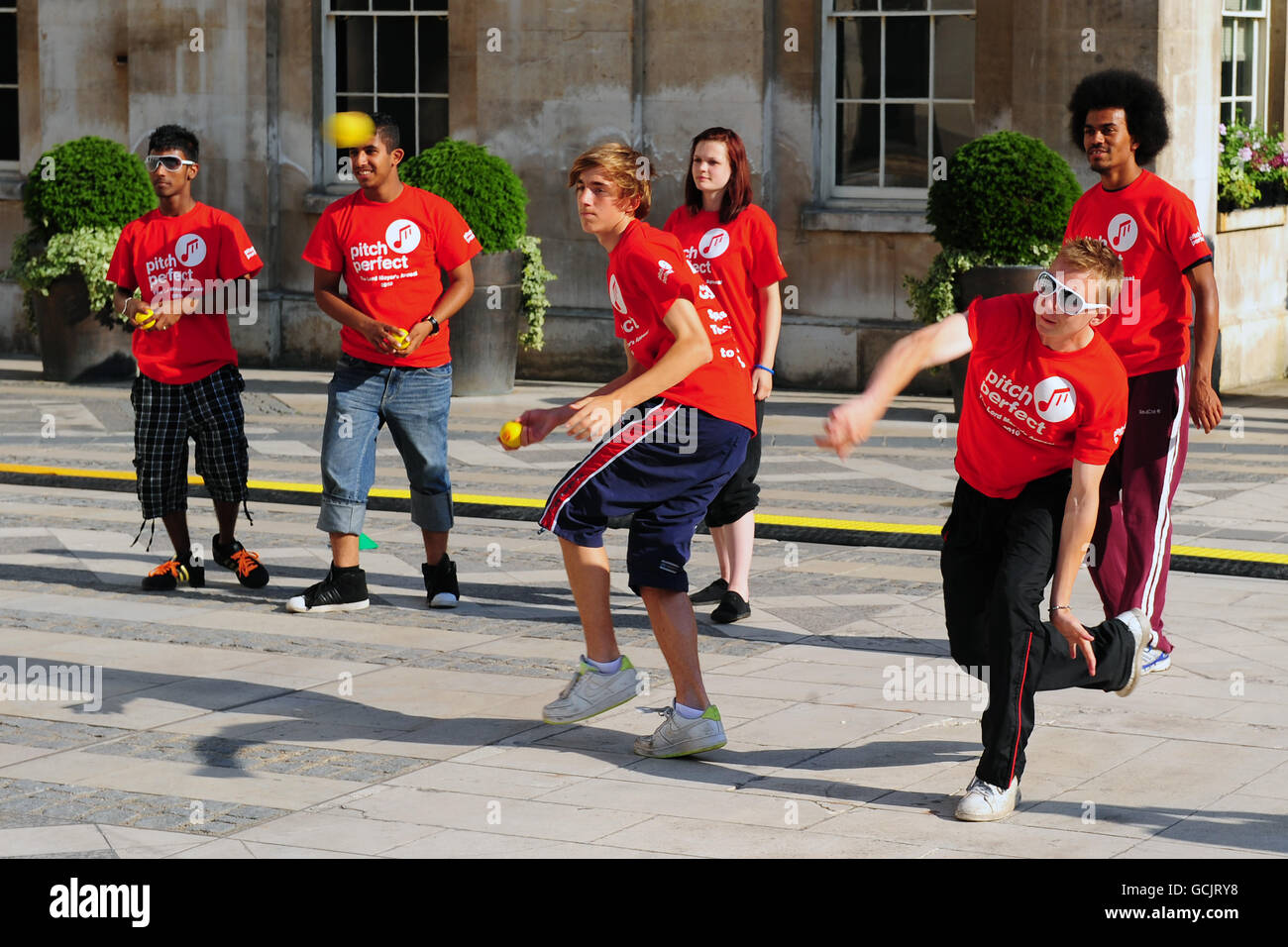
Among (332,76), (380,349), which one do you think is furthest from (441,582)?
(332,76)

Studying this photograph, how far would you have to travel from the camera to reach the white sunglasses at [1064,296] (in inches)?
211

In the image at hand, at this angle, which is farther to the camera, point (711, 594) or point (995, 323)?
point (711, 594)

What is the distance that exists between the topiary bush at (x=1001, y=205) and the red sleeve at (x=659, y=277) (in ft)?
24.6

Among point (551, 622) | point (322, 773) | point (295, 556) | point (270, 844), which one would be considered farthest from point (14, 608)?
point (270, 844)

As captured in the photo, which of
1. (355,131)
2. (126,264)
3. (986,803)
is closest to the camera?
(986,803)

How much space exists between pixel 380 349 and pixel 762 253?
60.5 inches

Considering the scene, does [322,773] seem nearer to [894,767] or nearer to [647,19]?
[894,767]

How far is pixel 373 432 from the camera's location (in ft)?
27.2

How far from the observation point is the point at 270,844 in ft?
16.9

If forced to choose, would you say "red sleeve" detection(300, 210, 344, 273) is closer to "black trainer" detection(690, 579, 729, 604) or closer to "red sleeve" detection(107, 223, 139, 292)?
"red sleeve" detection(107, 223, 139, 292)

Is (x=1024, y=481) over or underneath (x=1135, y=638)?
over

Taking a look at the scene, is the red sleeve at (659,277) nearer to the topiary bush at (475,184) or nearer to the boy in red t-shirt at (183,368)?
the boy in red t-shirt at (183,368)

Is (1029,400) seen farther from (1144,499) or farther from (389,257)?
(389,257)

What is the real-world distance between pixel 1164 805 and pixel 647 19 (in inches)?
440
